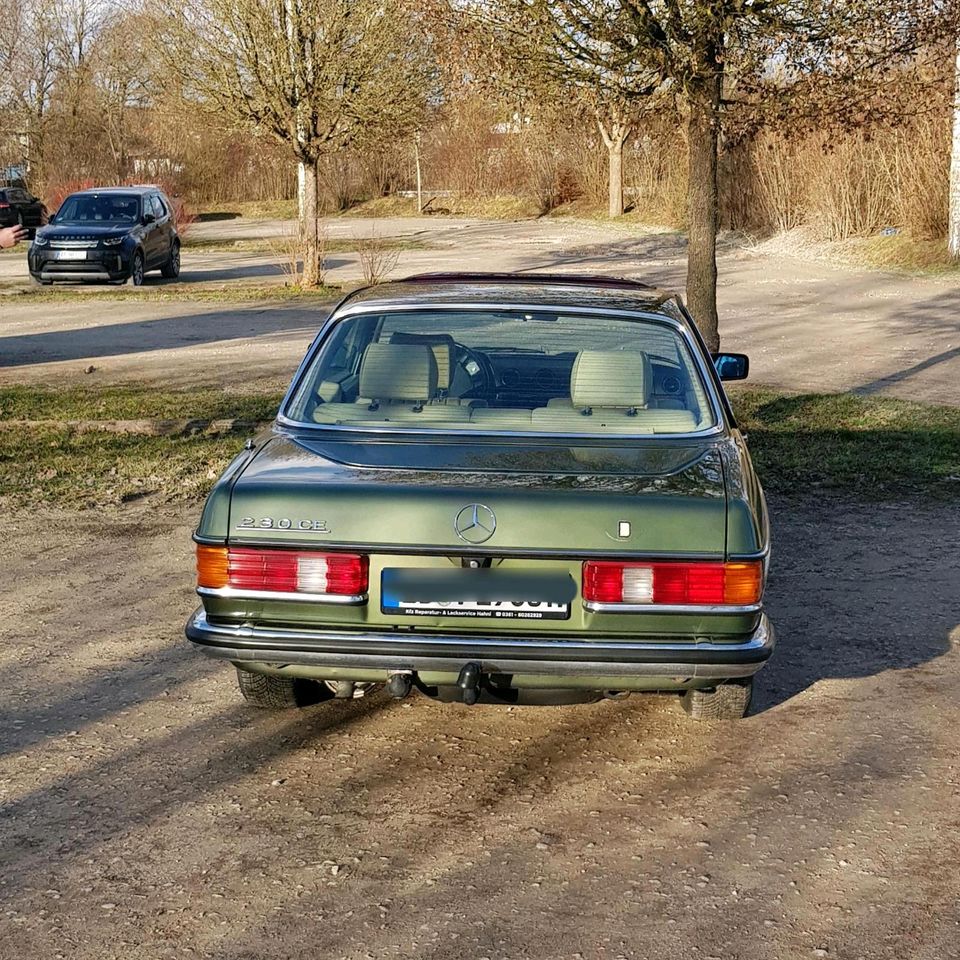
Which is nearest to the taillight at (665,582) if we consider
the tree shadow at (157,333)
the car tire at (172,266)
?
the tree shadow at (157,333)

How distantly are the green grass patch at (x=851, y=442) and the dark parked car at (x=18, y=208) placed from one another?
114 feet

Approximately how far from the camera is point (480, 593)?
13.6 feet

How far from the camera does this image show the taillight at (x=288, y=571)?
4191mm

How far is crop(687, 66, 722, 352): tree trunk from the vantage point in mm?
11297

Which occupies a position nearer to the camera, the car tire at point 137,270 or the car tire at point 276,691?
the car tire at point 276,691

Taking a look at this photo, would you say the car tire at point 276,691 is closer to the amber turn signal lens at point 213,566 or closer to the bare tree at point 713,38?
the amber turn signal lens at point 213,566

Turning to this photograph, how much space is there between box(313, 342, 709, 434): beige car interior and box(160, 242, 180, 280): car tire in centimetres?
2391

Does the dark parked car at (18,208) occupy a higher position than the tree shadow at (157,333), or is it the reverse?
the dark parked car at (18,208)

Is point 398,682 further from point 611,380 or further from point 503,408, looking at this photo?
point 611,380

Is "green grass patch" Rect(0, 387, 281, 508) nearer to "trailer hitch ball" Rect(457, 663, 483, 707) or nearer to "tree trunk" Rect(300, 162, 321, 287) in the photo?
"trailer hitch ball" Rect(457, 663, 483, 707)

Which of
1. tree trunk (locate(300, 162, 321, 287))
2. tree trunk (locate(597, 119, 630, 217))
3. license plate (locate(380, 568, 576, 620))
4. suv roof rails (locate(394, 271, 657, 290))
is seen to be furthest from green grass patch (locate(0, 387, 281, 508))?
tree trunk (locate(597, 119, 630, 217))

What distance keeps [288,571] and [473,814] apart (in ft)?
2.99

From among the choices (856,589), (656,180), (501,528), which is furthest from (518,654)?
(656,180)

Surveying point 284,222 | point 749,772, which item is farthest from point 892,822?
point 284,222
